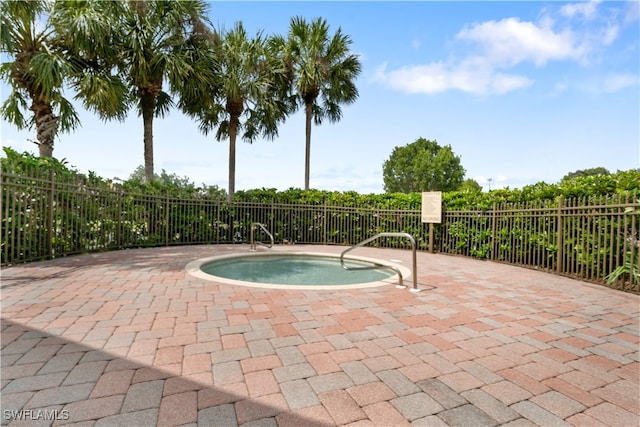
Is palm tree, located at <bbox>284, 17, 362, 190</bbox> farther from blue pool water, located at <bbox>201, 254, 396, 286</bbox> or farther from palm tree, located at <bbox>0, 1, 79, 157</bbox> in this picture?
palm tree, located at <bbox>0, 1, 79, 157</bbox>

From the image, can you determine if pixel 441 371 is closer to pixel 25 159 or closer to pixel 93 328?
pixel 93 328

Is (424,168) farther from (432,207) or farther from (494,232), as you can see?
(494,232)

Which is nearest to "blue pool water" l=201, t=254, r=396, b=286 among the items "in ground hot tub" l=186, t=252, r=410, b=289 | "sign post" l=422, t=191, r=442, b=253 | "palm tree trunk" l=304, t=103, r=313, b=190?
"in ground hot tub" l=186, t=252, r=410, b=289

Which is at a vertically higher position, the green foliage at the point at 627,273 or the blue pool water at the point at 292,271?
the green foliage at the point at 627,273

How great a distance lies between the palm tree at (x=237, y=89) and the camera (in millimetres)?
11320

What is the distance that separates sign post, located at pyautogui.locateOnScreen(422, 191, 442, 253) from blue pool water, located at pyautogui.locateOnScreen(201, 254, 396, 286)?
9.33 ft

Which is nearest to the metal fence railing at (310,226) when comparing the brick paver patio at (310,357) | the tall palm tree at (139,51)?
the brick paver patio at (310,357)

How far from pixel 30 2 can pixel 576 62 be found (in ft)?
39.3

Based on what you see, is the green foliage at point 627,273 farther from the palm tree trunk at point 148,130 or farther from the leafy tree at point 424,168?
the leafy tree at point 424,168

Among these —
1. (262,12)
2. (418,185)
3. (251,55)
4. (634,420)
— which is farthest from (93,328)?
(418,185)

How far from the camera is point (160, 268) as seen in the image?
541cm

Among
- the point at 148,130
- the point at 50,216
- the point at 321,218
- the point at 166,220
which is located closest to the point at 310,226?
the point at 321,218

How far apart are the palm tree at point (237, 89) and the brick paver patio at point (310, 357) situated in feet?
29.9

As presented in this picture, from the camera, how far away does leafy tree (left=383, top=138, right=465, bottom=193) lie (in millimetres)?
34688
